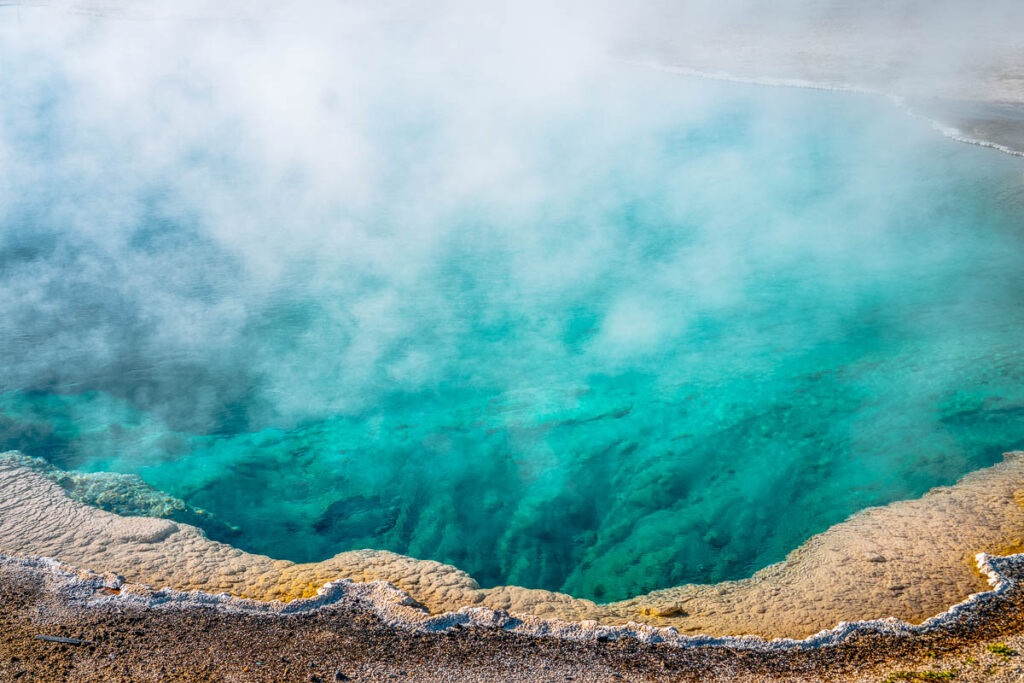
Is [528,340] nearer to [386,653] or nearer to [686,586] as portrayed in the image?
[686,586]

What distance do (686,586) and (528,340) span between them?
98.4 inches

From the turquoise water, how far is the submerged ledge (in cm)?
28

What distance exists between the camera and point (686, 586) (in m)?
3.43

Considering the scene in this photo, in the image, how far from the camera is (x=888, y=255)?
6.65 metres

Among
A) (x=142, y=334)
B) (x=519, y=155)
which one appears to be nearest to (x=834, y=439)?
(x=142, y=334)

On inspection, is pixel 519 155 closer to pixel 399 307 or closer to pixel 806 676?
pixel 399 307

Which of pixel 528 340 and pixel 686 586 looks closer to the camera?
pixel 686 586

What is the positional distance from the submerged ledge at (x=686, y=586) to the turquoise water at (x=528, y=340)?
28 centimetres

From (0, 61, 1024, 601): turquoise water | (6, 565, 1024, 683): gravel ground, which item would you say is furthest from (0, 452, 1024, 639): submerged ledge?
(0, 61, 1024, 601): turquoise water

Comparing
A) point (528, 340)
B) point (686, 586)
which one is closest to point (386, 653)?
point (686, 586)

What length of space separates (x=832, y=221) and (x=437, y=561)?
19.0 ft

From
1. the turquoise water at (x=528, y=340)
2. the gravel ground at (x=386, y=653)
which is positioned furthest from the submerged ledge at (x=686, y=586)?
the turquoise water at (x=528, y=340)

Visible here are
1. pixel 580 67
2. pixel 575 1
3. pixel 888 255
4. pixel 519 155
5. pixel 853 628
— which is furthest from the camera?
pixel 575 1

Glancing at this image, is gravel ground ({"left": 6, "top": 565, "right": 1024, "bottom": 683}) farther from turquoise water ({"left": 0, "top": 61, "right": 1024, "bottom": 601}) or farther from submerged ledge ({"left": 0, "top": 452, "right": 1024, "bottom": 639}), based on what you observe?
turquoise water ({"left": 0, "top": 61, "right": 1024, "bottom": 601})
